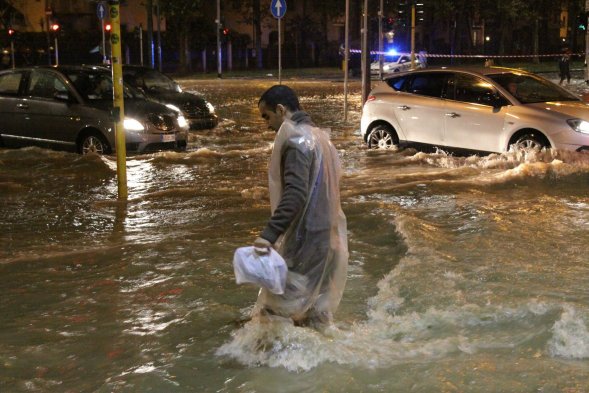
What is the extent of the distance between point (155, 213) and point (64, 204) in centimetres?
141

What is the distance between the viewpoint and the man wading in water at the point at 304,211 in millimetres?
4195

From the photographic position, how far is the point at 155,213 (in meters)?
9.59

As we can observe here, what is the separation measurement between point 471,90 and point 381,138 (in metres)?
2.10

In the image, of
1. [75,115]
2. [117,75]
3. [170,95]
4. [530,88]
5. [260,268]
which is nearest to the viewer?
[260,268]

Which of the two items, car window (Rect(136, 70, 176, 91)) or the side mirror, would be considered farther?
car window (Rect(136, 70, 176, 91))

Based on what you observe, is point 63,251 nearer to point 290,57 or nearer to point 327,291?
point 327,291

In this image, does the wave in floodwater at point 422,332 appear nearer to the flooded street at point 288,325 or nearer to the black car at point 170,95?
the flooded street at point 288,325

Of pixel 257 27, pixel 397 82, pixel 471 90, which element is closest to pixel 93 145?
pixel 397 82

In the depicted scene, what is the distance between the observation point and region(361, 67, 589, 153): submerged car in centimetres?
1185

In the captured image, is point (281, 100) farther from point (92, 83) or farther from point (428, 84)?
point (92, 83)

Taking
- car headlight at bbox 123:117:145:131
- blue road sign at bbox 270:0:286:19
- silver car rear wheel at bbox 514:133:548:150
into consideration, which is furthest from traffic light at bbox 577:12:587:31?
car headlight at bbox 123:117:145:131

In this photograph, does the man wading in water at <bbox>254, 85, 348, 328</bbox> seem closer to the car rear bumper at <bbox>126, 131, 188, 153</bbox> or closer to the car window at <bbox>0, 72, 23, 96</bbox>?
the car rear bumper at <bbox>126, 131, 188, 153</bbox>

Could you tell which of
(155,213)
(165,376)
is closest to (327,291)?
(165,376)

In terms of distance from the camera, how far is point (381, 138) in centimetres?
1438
